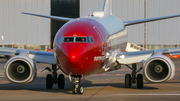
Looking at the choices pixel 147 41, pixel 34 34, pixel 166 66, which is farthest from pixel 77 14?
pixel 166 66

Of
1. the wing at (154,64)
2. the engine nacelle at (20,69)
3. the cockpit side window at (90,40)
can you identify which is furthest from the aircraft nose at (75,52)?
the engine nacelle at (20,69)

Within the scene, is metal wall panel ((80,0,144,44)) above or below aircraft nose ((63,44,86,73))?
above

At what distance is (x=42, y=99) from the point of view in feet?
44.2

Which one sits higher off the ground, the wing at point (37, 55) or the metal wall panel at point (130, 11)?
the metal wall panel at point (130, 11)

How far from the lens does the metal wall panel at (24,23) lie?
2287 inches

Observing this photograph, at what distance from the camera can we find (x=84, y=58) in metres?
13.3

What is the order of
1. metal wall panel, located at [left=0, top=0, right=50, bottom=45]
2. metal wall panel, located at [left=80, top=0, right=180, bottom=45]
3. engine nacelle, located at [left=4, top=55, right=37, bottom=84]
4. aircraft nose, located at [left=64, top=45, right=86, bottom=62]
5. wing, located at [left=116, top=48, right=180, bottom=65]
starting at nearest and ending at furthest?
aircraft nose, located at [left=64, top=45, right=86, bottom=62], engine nacelle, located at [left=4, top=55, right=37, bottom=84], wing, located at [left=116, top=48, right=180, bottom=65], metal wall panel, located at [left=80, top=0, right=180, bottom=45], metal wall panel, located at [left=0, top=0, right=50, bottom=45]

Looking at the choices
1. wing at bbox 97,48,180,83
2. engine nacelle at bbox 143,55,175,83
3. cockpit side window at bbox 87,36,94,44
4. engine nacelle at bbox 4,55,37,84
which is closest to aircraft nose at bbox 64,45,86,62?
cockpit side window at bbox 87,36,94,44

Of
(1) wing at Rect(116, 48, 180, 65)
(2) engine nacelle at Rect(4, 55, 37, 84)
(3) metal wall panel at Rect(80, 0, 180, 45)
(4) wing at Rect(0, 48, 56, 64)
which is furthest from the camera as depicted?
(3) metal wall panel at Rect(80, 0, 180, 45)

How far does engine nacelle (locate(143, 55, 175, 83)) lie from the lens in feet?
50.5

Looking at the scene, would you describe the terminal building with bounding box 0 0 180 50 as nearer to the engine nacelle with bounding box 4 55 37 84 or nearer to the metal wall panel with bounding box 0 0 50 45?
the metal wall panel with bounding box 0 0 50 45

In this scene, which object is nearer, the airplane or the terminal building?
the airplane

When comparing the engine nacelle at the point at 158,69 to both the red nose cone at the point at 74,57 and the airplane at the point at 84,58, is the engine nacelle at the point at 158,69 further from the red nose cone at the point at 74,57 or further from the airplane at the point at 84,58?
the red nose cone at the point at 74,57

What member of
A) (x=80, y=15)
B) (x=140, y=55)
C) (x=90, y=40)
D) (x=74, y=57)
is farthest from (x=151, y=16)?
(x=74, y=57)
